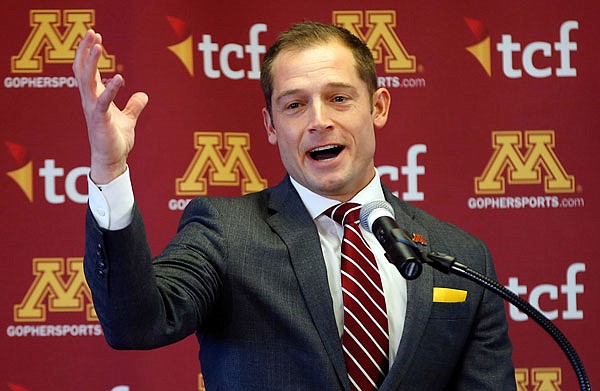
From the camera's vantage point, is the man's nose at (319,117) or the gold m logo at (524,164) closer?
the man's nose at (319,117)

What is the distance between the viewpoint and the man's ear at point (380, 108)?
2721mm

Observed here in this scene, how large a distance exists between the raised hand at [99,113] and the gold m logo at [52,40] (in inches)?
79.8

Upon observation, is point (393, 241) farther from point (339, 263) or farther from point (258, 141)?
point (258, 141)

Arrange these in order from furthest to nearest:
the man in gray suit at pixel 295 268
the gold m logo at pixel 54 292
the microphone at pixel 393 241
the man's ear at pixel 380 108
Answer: the gold m logo at pixel 54 292, the man's ear at pixel 380 108, the man in gray suit at pixel 295 268, the microphone at pixel 393 241

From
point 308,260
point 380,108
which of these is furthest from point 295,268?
point 380,108

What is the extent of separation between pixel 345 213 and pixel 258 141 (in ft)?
4.59

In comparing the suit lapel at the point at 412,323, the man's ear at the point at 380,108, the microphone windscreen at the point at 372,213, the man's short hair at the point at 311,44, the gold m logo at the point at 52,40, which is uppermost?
the gold m logo at the point at 52,40

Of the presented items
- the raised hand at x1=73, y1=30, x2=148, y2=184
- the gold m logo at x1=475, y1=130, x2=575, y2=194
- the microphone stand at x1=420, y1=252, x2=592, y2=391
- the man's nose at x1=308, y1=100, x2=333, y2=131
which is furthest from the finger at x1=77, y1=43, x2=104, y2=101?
the gold m logo at x1=475, y1=130, x2=575, y2=194

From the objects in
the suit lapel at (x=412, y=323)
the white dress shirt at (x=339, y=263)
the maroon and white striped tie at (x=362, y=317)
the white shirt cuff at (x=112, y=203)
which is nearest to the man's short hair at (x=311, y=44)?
the white dress shirt at (x=339, y=263)

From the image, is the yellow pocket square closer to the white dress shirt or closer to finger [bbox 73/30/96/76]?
the white dress shirt

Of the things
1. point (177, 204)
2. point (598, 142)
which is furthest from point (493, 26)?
point (177, 204)

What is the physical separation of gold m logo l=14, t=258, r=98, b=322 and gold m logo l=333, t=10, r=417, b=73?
1452 millimetres

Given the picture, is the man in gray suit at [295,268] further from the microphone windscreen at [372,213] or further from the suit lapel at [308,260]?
the microphone windscreen at [372,213]

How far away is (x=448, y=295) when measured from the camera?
7.82 feet
